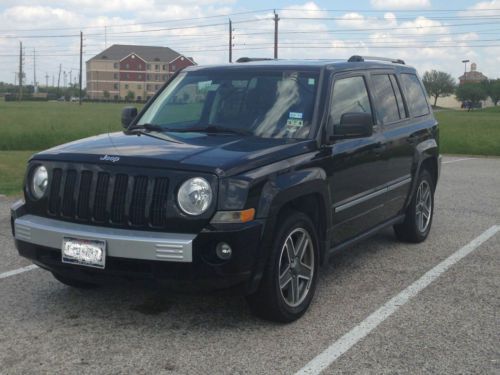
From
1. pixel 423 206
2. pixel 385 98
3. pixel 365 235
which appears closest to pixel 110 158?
pixel 365 235

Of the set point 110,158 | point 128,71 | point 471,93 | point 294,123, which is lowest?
point 110,158

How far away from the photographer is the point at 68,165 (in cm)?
442

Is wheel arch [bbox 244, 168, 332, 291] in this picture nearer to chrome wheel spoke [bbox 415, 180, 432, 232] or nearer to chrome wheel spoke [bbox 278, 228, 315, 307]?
chrome wheel spoke [bbox 278, 228, 315, 307]

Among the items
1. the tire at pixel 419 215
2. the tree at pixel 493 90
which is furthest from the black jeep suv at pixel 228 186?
the tree at pixel 493 90

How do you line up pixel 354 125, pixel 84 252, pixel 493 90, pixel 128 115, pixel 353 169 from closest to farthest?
pixel 84 252
pixel 354 125
pixel 353 169
pixel 128 115
pixel 493 90

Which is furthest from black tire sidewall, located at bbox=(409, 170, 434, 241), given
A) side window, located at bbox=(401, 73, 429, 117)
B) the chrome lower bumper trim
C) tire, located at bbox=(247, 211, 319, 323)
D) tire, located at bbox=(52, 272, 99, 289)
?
the chrome lower bumper trim

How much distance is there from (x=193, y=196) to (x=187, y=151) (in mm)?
403

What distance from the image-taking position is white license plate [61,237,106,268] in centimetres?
413

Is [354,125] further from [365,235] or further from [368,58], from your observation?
[368,58]

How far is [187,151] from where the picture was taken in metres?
4.33

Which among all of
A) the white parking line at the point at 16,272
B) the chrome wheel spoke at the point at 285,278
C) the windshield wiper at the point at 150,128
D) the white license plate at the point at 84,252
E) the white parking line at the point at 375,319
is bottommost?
the white parking line at the point at 16,272

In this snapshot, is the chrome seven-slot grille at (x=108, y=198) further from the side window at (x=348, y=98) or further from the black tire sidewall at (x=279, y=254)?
the side window at (x=348, y=98)

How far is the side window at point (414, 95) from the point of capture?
688 cm

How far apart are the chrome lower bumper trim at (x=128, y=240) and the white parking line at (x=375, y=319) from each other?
974 millimetres
